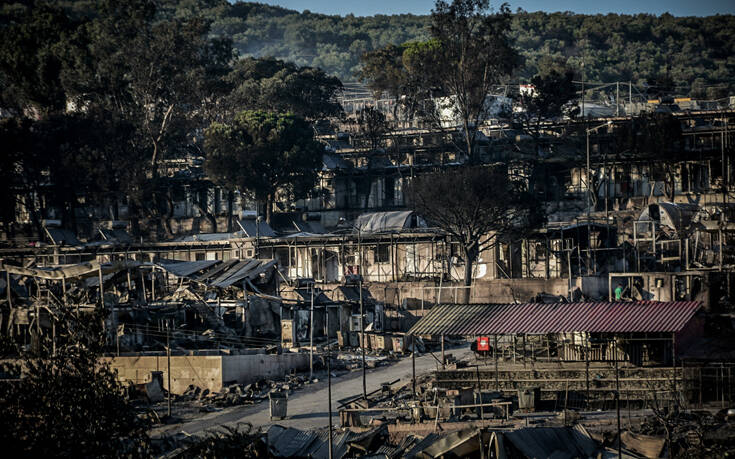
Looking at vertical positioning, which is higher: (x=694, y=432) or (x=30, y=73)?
(x=30, y=73)

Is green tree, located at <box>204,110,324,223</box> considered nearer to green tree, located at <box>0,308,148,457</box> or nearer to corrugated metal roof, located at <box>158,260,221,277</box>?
corrugated metal roof, located at <box>158,260,221,277</box>

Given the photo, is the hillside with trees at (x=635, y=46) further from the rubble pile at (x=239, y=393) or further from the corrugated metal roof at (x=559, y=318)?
the rubble pile at (x=239, y=393)

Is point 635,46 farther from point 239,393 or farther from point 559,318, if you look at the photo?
point 239,393

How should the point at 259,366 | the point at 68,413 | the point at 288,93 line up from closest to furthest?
the point at 68,413
the point at 259,366
the point at 288,93

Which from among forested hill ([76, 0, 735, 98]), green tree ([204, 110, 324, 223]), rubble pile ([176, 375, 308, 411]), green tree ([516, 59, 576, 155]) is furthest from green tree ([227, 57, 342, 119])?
forested hill ([76, 0, 735, 98])

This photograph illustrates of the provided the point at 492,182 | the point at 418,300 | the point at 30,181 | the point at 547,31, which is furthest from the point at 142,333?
the point at 547,31

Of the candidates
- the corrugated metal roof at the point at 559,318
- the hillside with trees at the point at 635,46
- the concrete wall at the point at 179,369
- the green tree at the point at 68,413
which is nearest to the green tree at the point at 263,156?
the concrete wall at the point at 179,369

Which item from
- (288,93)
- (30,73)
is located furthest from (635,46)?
(30,73)
